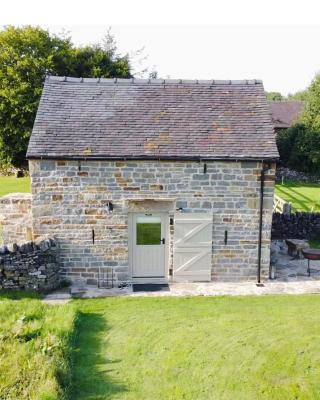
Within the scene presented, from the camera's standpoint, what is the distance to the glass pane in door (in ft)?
41.9

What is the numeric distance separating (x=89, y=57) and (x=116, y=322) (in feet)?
83.5

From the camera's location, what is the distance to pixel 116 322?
33.8 feet

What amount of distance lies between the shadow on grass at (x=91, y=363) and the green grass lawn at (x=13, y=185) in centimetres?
1771

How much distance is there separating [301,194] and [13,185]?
774 inches

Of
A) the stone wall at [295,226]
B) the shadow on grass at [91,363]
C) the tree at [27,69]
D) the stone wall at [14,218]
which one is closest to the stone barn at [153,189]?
the stone wall at [14,218]

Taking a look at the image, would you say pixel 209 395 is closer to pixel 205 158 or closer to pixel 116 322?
pixel 116 322

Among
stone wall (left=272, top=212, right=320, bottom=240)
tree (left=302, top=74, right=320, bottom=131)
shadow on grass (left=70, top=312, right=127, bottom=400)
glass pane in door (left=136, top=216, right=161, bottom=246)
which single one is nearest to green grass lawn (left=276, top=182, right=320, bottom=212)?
stone wall (left=272, top=212, right=320, bottom=240)

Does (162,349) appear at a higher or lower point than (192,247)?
lower

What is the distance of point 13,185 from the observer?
30.0 meters

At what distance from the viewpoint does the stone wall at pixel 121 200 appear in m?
12.3

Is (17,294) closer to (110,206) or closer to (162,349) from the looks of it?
(110,206)

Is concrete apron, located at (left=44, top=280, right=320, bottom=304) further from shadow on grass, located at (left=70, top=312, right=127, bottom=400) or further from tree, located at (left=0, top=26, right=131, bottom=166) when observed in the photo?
tree, located at (left=0, top=26, right=131, bottom=166)

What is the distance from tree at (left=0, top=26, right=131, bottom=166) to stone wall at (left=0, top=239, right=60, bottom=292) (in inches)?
788

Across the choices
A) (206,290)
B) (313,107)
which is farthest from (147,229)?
(313,107)
